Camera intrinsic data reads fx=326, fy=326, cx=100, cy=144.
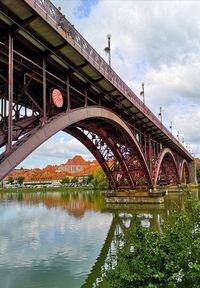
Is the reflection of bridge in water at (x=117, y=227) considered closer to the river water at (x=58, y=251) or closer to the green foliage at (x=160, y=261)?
the river water at (x=58, y=251)

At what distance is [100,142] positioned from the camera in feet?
113

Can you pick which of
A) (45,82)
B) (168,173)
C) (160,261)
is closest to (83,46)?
(45,82)

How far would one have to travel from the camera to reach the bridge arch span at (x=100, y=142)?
11.5 metres

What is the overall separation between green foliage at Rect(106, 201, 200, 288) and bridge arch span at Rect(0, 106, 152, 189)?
5.36 meters

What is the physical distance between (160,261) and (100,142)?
93.3 ft

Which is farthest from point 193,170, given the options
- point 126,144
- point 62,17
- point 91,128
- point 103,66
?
point 62,17

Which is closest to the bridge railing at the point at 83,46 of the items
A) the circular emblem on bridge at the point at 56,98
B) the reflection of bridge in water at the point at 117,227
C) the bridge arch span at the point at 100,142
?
the bridge arch span at the point at 100,142

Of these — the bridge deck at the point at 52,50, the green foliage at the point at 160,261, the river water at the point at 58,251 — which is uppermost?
the bridge deck at the point at 52,50

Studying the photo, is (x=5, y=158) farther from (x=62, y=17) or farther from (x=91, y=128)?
(x=91, y=128)

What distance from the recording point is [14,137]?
13.5 m

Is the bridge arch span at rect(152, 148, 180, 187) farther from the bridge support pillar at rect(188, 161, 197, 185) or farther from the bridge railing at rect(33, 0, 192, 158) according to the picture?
the bridge railing at rect(33, 0, 192, 158)

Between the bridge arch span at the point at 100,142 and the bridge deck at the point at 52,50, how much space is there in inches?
67.7

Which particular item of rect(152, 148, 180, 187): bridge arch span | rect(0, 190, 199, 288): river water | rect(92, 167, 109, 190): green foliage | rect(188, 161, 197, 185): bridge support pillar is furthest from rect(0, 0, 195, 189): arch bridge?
rect(188, 161, 197, 185): bridge support pillar

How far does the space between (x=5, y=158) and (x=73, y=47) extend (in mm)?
7239
